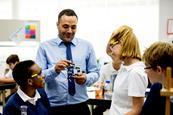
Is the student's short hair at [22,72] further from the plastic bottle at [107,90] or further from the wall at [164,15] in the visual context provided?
the wall at [164,15]

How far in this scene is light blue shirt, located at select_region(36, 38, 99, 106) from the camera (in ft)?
6.88

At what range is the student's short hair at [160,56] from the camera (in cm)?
121

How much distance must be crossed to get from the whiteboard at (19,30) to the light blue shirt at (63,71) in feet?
12.1

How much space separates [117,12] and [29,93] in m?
3.78

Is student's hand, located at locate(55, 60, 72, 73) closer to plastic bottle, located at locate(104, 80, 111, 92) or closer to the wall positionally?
plastic bottle, located at locate(104, 80, 111, 92)

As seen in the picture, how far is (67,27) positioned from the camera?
214 cm

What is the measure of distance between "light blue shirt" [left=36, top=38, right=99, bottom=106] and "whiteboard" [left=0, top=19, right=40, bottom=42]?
369 centimetres

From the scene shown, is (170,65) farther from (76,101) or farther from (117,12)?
(117,12)

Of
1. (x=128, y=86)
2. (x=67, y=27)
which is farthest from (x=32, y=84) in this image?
(x=128, y=86)

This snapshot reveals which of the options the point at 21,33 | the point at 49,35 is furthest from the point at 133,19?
the point at 21,33

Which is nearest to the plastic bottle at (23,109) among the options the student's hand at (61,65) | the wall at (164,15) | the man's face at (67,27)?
the student's hand at (61,65)

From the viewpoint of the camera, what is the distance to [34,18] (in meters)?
5.91

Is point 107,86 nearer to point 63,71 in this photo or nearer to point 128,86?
point 63,71

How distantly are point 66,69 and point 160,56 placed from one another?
0.98m
